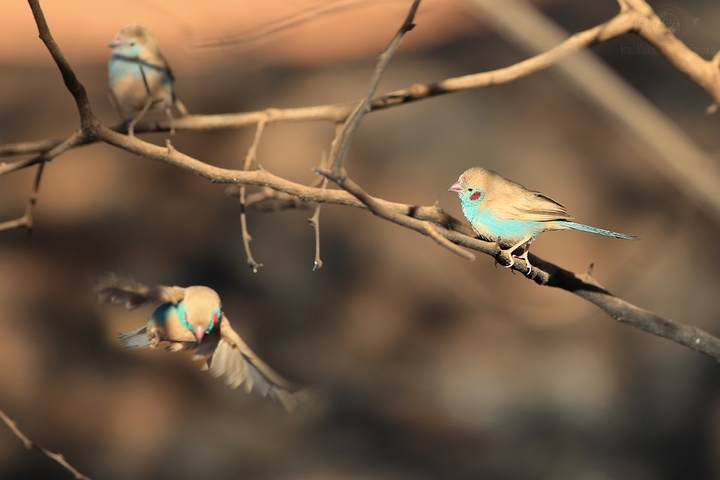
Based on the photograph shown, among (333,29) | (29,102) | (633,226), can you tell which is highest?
(333,29)

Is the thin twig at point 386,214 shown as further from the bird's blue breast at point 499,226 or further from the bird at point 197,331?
the bird at point 197,331

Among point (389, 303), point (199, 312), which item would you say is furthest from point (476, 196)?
point (389, 303)

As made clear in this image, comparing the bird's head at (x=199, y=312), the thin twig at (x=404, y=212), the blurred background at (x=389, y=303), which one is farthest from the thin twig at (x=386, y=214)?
the blurred background at (x=389, y=303)

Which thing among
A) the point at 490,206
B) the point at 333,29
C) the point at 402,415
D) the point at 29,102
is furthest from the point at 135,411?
the point at 333,29

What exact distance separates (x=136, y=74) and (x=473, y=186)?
180cm

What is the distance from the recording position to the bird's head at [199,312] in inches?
88.7

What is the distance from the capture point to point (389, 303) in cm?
722

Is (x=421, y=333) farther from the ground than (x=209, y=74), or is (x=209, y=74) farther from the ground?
(x=209, y=74)

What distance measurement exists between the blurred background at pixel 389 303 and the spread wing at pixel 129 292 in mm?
3792

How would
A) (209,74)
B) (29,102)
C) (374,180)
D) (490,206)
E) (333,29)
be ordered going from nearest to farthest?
1. (490,206)
2. (374,180)
3. (29,102)
4. (209,74)
5. (333,29)

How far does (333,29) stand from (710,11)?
5313 millimetres

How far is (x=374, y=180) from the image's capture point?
24.8 feet

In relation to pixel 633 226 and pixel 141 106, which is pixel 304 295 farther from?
pixel 141 106

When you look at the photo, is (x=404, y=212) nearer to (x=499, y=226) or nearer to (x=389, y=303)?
(x=499, y=226)
